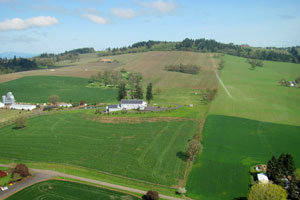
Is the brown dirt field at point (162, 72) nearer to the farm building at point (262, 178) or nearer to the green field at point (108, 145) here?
the green field at point (108, 145)

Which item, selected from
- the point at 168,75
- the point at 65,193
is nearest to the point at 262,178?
the point at 65,193

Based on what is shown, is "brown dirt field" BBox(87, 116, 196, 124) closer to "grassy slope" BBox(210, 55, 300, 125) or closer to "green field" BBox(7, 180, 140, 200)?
"grassy slope" BBox(210, 55, 300, 125)

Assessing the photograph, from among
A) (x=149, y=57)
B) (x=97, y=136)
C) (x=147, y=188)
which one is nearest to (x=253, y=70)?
(x=149, y=57)

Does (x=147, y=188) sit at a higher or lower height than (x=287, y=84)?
lower

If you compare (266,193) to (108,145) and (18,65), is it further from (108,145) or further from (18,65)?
(18,65)

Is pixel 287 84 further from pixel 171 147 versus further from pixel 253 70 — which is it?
pixel 171 147

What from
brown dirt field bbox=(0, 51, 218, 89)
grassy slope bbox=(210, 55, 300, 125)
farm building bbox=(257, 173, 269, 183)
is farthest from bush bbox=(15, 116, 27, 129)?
brown dirt field bbox=(0, 51, 218, 89)
